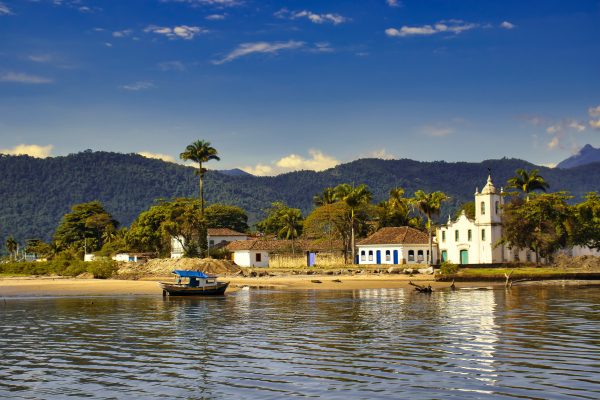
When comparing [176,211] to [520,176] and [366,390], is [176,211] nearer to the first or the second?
[520,176]

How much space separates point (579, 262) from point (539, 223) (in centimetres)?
643

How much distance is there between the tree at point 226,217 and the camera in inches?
6260

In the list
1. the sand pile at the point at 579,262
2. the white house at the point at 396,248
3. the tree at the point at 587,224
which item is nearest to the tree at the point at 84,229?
the white house at the point at 396,248

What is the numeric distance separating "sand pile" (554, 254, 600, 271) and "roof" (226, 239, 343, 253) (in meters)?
31.5

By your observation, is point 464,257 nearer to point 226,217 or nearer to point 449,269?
point 449,269

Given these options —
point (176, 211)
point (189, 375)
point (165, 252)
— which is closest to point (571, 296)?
point (189, 375)

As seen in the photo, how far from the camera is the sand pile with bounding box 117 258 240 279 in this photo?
9531cm

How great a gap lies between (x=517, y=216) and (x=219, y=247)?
50357mm

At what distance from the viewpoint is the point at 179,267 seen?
9656 centimetres

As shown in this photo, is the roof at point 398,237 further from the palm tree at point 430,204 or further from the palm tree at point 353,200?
the palm tree at point 430,204

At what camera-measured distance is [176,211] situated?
362 feet

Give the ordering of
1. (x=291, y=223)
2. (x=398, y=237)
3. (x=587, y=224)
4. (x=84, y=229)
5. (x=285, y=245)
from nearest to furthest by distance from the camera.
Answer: (x=587, y=224), (x=398, y=237), (x=285, y=245), (x=291, y=223), (x=84, y=229)

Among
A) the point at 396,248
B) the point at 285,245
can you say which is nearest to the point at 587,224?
the point at 396,248

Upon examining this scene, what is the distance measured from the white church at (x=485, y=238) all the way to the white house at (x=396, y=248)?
4644 millimetres
